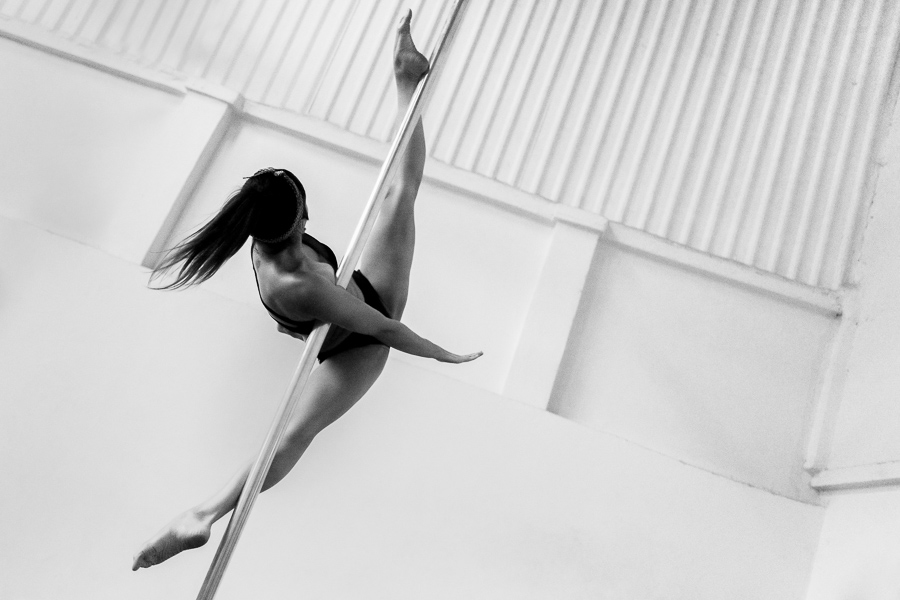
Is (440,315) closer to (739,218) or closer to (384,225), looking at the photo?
(384,225)

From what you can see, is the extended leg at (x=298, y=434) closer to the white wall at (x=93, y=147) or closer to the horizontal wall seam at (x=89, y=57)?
the white wall at (x=93, y=147)

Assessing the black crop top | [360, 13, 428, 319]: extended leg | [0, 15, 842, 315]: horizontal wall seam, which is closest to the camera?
the black crop top

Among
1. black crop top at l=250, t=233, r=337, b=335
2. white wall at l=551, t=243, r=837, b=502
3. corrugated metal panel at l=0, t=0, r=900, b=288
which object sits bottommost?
black crop top at l=250, t=233, r=337, b=335

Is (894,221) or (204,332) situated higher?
(894,221)

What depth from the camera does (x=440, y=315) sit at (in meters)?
3.82

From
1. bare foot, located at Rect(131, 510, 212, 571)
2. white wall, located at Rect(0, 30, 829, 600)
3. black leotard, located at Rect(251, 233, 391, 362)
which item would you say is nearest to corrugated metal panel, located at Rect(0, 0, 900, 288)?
white wall, located at Rect(0, 30, 829, 600)

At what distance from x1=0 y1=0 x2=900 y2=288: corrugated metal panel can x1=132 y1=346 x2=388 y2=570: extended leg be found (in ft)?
6.42

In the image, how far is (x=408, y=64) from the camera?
2268mm

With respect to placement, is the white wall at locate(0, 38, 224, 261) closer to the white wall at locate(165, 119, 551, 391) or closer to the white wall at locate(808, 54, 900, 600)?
the white wall at locate(165, 119, 551, 391)

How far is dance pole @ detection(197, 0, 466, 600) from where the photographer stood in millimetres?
1701

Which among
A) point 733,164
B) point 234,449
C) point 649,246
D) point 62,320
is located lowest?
point 234,449

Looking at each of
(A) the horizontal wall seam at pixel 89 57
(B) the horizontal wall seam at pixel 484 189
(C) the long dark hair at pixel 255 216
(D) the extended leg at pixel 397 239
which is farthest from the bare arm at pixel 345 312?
(A) the horizontal wall seam at pixel 89 57

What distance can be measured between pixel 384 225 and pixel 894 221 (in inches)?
105

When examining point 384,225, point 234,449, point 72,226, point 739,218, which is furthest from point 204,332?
point 739,218
